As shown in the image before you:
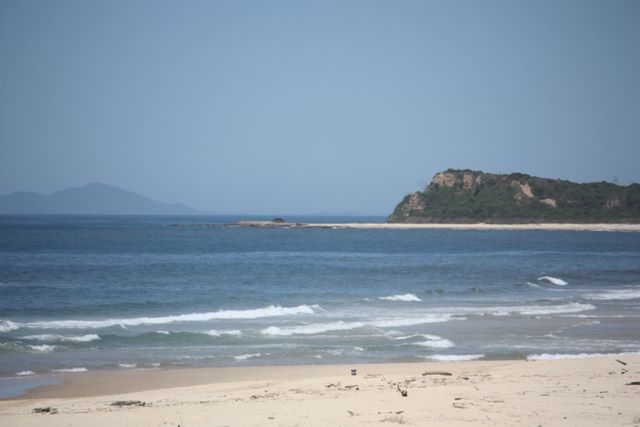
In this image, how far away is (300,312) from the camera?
2627 cm

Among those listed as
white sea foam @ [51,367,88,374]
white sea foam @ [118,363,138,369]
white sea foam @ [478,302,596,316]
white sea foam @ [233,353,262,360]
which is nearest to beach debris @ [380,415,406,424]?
white sea foam @ [233,353,262,360]

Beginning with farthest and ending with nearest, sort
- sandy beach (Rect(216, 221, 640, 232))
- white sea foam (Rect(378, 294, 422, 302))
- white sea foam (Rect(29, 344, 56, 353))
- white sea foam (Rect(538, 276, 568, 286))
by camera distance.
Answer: sandy beach (Rect(216, 221, 640, 232)) → white sea foam (Rect(538, 276, 568, 286)) → white sea foam (Rect(378, 294, 422, 302)) → white sea foam (Rect(29, 344, 56, 353))

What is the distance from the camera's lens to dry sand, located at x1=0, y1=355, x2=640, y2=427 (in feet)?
32.4

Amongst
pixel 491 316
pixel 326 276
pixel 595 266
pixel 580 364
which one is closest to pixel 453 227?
pixel 595 266

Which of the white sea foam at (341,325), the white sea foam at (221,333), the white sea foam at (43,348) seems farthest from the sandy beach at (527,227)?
the white sea foam at (43,348)

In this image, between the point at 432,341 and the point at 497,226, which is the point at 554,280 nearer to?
the point at 432,341

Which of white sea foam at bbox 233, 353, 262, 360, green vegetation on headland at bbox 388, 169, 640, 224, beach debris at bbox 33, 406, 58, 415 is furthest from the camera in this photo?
green vegetation on headland at bbox 388, 169, 640, 224

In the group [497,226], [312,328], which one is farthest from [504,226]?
[312,328]

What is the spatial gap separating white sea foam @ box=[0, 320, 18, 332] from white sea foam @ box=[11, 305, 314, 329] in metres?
0.06

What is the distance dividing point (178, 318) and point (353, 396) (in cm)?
1412

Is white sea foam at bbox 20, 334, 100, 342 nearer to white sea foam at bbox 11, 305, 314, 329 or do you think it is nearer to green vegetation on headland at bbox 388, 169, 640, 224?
white sea foam at bbox 11, 305, 314, 329

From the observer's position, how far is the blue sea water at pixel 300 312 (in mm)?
18344

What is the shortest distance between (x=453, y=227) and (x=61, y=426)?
130m

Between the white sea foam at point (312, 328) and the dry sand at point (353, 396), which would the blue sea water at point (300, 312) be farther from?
the dry sand at point (353, 396)
